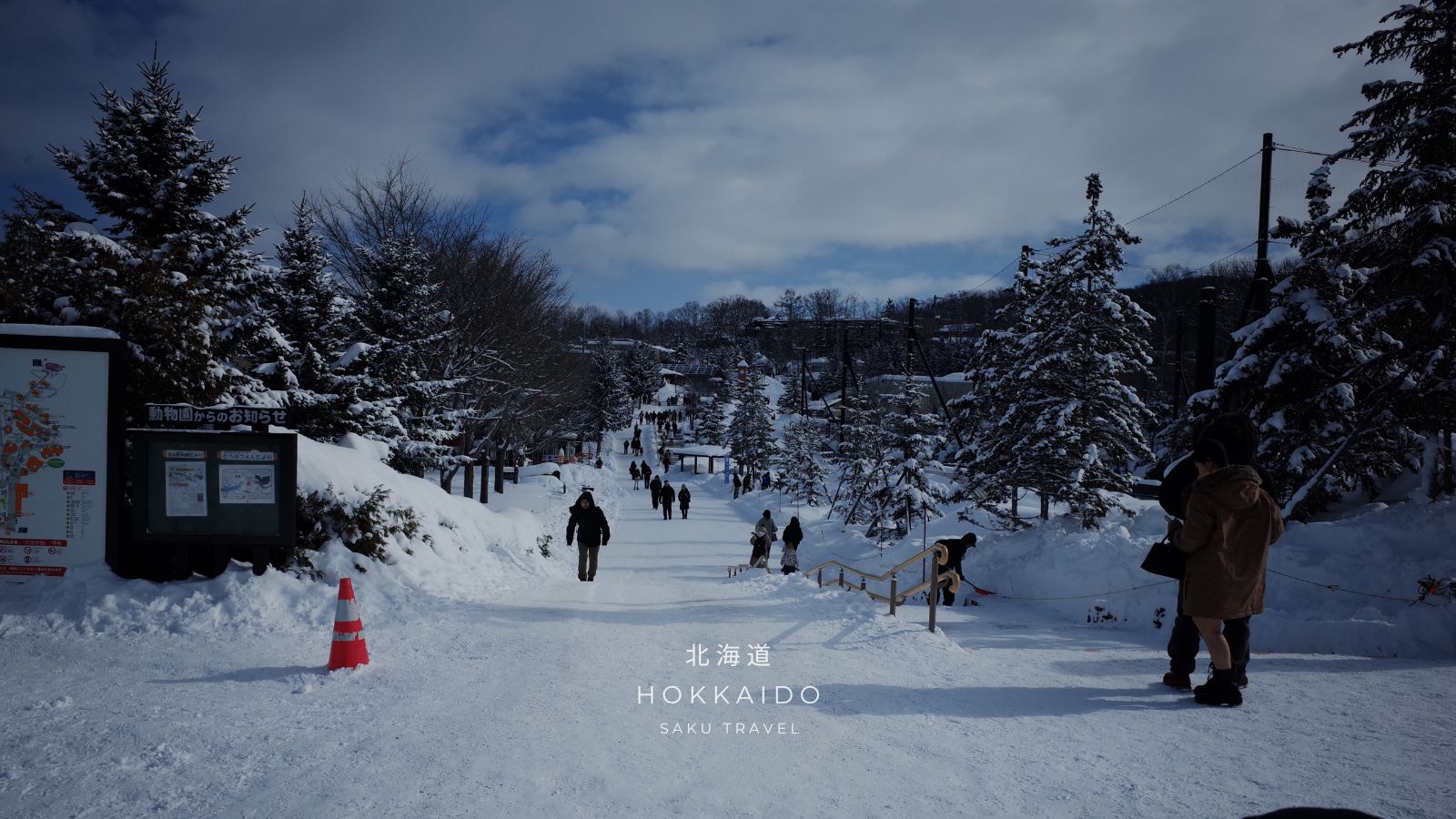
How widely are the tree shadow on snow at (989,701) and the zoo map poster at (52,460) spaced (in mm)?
7917

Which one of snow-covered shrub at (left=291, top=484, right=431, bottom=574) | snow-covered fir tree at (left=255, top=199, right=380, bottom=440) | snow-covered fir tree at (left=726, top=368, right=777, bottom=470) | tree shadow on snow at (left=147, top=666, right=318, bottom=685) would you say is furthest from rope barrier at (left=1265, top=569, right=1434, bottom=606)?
snow-covered fir tree at (left=726, top=368, right=777, bottom=470)

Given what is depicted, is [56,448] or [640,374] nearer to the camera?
[56,448]

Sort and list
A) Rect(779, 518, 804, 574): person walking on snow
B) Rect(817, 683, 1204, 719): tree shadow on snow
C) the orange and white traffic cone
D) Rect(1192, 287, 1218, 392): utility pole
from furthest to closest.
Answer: Rect(779, 518, 804, 574): person walking on snow, Rect(1192, 287, 1218, 392): utility pole, the orange and white traffic cone, Rect(817, 683, 1204, 719): tree shadow on snow

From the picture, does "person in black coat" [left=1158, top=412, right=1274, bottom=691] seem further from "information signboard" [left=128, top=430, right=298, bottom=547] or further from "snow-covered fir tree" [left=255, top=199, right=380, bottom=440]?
"snow-covered fir tree" [left=255, top=199, right=380, bottom=440]

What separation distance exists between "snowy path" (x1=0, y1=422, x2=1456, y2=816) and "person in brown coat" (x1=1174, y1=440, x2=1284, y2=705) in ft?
2.33

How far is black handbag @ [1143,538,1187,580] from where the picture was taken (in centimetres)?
493

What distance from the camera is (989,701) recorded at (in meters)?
4.97

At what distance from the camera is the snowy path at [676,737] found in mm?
3465

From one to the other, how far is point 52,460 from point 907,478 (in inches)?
708

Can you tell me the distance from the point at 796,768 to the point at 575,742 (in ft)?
4.47

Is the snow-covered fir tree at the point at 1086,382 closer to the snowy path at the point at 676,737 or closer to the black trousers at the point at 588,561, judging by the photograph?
the snowy path at the point at 676,737

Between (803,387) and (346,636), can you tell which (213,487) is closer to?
(346,636)

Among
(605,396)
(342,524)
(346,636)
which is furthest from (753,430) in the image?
(346,636)

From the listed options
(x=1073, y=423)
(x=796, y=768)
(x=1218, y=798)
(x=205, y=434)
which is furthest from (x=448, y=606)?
(x=1073, y=423)
